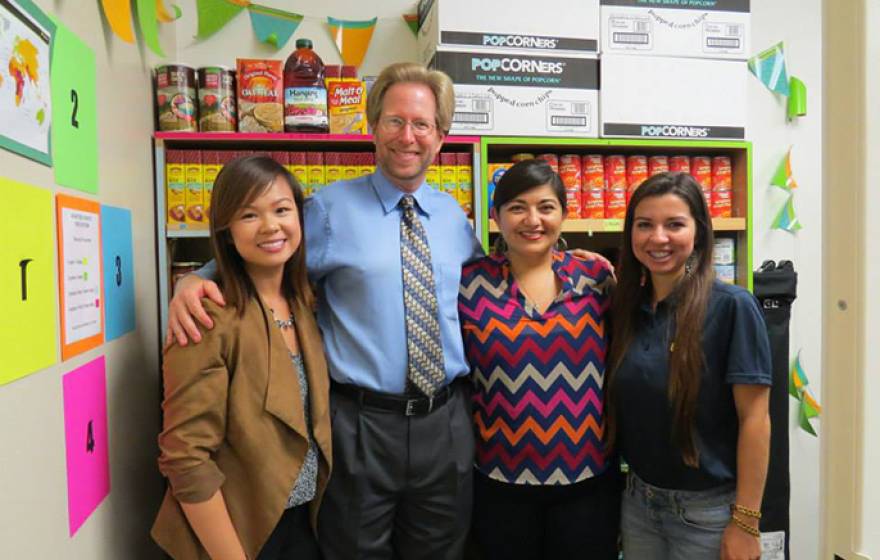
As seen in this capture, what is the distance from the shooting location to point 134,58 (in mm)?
1665

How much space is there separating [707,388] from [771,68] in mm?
1958

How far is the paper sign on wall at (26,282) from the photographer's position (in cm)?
89

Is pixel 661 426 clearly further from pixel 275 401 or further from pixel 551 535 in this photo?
pixel 275 401

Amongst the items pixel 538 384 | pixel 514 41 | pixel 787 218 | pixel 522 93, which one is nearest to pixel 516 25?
pixel 514 41

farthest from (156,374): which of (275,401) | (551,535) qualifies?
(551,535)

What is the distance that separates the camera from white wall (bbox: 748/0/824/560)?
8.90ft

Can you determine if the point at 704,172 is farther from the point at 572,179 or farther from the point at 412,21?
the point at 412,21

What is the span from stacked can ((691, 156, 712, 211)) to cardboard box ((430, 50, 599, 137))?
0.43 m

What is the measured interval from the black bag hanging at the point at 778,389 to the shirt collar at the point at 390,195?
139 centimetres

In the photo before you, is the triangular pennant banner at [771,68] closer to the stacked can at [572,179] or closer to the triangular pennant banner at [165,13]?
the stacked can at [572,179]

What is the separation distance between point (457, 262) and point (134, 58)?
108 centimetres

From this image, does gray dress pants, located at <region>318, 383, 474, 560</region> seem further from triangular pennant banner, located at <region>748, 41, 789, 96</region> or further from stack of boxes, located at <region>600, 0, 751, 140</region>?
triangular pennant banner, located at <region>748, 41, 789, 96</region>

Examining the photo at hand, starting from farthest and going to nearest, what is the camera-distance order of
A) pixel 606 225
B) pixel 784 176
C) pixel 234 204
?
pixel 784 176, pixel 606 225, pixel 234 204

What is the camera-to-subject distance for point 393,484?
1.46m
